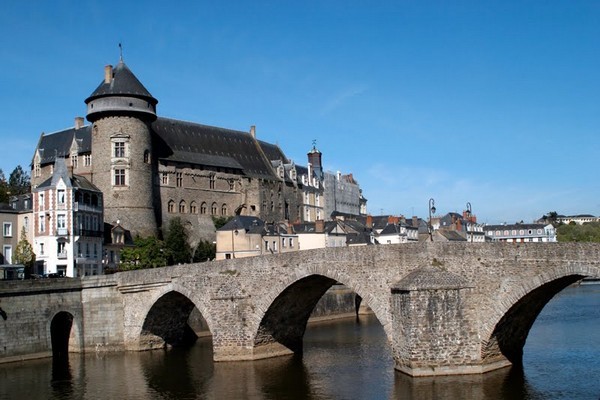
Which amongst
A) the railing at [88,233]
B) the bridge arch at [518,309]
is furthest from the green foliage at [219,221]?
the bridge arch at [518,309]

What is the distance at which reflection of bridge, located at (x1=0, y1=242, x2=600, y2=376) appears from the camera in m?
24.2

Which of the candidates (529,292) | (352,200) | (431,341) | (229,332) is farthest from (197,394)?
(352,200)

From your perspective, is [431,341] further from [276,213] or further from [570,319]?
[276,213]

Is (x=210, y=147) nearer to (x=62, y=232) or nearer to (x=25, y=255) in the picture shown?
(x=62, y=232)

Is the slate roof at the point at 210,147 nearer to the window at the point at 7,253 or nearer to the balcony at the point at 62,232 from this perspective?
the balcony at the point at 62,232

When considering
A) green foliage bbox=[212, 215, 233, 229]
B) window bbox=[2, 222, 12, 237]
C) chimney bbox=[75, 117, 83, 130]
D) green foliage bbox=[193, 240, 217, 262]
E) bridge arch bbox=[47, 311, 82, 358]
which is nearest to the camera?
bridge arch bbox=[47, 311, 82, 358]

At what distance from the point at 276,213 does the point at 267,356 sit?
48.7 m

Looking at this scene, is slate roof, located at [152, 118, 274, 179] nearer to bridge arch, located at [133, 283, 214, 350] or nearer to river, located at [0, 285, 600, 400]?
bridge arch, located at [133, 283, 214, 350]

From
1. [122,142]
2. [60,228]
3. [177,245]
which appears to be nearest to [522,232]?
[177,245]

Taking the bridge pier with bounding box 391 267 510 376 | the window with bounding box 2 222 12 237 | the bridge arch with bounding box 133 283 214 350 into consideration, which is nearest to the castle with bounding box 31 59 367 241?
the window with bounding box 2 222 12 237

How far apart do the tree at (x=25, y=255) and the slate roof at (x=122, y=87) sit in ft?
52.7

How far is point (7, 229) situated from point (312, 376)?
29.1 meters

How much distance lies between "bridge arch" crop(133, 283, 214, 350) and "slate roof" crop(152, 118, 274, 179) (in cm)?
3211

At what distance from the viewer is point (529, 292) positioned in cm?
2366
